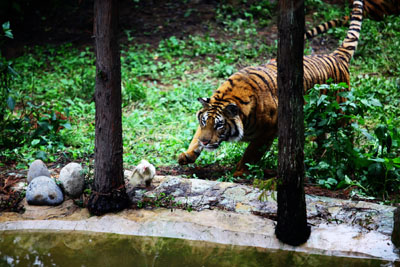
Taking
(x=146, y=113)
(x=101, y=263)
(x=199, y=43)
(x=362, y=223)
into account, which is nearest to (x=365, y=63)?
(x=199, y=43)

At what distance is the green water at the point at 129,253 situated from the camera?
127 inches

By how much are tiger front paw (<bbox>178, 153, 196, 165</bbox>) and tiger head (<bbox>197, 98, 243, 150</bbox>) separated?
23 centimetres

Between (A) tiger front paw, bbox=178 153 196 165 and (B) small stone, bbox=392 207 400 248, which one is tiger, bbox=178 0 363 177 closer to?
(A) tiger front paw, bbox=178 153 196 165

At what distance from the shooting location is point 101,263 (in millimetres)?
3311

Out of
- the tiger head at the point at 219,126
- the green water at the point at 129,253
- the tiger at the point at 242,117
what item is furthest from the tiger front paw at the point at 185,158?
the green water at the point at 129,253

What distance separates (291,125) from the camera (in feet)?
10.1

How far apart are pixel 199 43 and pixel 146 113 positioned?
2.94 metres

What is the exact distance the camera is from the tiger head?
4.84m

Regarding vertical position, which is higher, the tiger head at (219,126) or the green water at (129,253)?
the tiger head at (219,126)

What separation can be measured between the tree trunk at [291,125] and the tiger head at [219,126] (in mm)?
1687

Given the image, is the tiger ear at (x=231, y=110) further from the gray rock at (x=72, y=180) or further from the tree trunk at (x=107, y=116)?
the gray rock at (x=72, y=180)

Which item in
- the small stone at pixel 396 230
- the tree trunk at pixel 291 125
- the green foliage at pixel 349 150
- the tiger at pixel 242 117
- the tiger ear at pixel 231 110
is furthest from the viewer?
the tiger at pixel 242 117

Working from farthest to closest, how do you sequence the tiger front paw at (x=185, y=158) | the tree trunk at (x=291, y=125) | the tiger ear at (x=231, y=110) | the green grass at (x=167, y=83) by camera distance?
the green grass at (x=167, y=83) < the tiger front paw at (x=185, y=158) < the tiger ear at (x=231, y=110) < the tree trunk at (x=291, y=125)

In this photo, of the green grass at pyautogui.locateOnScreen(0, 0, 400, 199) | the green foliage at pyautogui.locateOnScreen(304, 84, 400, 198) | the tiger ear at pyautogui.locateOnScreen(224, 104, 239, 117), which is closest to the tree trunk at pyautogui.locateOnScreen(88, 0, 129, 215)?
the green grass at pyautogui.locateOnScreen(0, 0, 400, 199)
